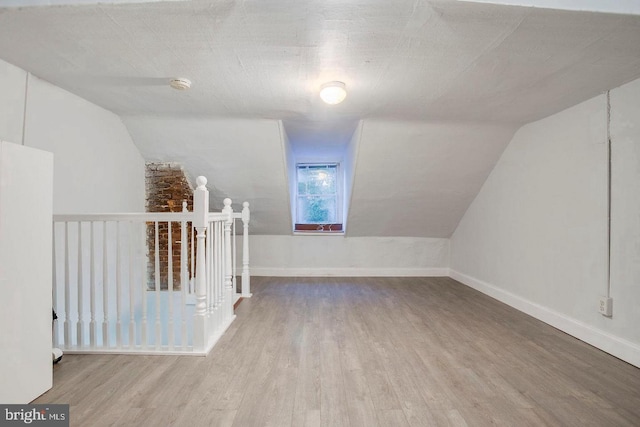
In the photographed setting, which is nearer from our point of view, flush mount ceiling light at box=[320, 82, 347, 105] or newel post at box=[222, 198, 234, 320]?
flush mount ceiling light at box=[320, 82, 347, 105]

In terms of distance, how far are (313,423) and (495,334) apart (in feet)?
6.29

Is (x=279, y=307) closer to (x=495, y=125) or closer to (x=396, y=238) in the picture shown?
(x=396, y=238)

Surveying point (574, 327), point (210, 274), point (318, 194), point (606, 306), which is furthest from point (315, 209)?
point (606, 306)

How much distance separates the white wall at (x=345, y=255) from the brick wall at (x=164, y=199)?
1309 mm

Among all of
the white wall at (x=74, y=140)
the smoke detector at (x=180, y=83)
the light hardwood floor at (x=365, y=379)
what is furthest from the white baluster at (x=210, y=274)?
the white wall at (x=74, y=140)

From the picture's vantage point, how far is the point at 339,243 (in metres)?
5.20

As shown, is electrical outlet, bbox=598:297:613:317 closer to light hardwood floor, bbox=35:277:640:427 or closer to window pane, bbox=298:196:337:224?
light hardwood floor, bbox=35:277:640:427

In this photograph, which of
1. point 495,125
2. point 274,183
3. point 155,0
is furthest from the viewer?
point 274,183

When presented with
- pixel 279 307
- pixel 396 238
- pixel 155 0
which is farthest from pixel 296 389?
pixel 396 238

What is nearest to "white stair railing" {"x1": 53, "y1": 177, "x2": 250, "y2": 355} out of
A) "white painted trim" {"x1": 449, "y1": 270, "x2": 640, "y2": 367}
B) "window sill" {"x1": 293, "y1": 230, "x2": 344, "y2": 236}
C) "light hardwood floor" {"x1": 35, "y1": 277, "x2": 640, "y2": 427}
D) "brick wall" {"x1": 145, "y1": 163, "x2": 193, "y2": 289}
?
"light hardwood floor" {"x1": 35, "y1": 277, "x2": 640, "y2": 427}

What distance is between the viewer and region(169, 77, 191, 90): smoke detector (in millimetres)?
2412

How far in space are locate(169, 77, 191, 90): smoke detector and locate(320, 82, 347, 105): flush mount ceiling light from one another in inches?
40.8

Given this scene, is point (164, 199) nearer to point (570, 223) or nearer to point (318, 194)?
point (318, 194)

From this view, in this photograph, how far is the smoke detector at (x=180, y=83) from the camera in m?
2.41
